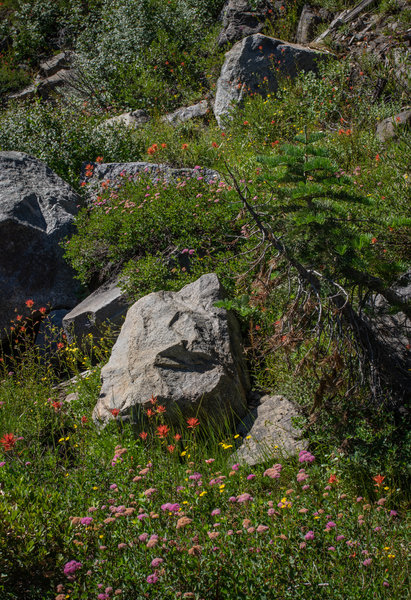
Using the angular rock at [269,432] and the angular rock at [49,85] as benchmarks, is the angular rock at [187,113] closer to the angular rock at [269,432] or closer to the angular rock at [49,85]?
→ the angular rock at [49,85]

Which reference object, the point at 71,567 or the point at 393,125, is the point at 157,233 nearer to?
the point at 393,125

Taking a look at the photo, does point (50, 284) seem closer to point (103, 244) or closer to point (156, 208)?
point (103, 244)

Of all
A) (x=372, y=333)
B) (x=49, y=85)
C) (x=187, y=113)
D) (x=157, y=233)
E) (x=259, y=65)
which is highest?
(x=49, y=85)

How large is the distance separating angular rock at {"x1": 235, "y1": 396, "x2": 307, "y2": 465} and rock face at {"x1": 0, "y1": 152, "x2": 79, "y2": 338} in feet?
12.3

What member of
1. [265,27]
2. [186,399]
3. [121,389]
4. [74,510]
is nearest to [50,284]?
[121,389]

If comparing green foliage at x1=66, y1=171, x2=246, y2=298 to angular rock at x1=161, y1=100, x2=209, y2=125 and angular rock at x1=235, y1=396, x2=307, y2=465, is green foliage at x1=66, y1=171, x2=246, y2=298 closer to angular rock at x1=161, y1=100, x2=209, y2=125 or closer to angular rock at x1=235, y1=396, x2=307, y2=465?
angular rock at x1=235, y1=396, x2=307, y2=465

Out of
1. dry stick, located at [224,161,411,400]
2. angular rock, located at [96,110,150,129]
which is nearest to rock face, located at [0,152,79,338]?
angular rock, located at [96,110,150,129]

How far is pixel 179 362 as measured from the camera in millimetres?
4340

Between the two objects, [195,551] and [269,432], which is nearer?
[195,551]

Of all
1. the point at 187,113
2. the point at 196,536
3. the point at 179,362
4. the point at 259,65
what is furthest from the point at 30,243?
the point at 259,65

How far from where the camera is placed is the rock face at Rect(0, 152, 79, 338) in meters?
6.86

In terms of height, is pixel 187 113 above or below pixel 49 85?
below

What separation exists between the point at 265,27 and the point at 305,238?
442 inches

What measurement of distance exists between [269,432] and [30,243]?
15.5ft
